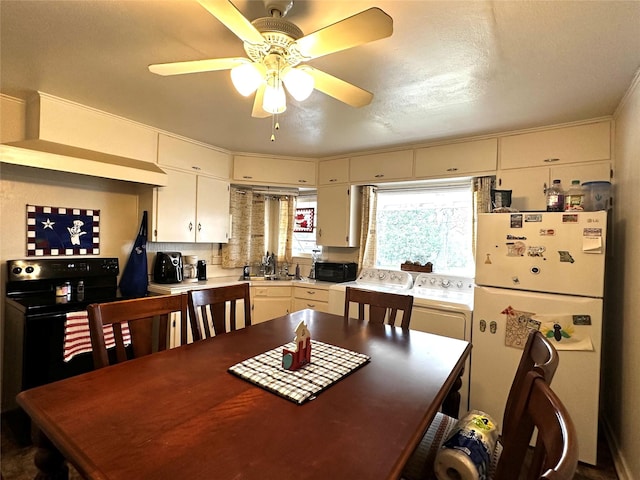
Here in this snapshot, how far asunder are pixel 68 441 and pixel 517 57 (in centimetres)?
236

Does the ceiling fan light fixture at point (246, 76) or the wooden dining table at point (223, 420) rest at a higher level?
the ceiling fan light fixture at point (246, 76)

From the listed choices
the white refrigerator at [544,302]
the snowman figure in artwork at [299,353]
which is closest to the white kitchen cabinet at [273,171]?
the white refrigerator at [544,302]

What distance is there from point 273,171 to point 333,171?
2.37 feet

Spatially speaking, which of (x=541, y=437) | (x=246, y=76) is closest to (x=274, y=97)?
(x=246, y=76)

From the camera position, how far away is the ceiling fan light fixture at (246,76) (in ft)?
4.20

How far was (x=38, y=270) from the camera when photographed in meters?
2.43

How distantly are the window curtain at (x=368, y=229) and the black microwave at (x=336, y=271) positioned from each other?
14 centimetres

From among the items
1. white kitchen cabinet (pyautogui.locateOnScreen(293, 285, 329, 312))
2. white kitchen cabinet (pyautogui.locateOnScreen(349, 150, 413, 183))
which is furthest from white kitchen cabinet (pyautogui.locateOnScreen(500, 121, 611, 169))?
white kitchen cabinet (pyautogui.locateOnScreen(293, 285, 329, 312))

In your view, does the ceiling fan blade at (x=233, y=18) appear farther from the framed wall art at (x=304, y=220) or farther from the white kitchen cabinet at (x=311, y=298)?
the framed wall art at (x=304, y=220)

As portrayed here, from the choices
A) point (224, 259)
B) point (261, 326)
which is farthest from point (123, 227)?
point (261, 326)

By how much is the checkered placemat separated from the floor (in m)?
1.51

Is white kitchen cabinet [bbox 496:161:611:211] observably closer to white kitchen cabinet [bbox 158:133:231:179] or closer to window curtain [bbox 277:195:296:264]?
window curtain [bbox 277:195:296:264]

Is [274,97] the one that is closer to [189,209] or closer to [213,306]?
[213,306]

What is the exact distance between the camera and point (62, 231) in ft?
8.62
